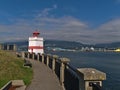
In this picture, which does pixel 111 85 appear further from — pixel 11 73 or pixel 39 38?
pixel 11 73

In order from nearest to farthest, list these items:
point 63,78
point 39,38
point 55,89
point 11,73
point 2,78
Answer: point 55,89 < point 63,78 < point 2,78 < point 11,73 < point 39,38

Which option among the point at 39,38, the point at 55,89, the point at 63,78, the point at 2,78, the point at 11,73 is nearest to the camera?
the point at 55,89

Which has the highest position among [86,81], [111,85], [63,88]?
[86,81]

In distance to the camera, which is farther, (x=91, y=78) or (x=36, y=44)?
(x=36, y=44)

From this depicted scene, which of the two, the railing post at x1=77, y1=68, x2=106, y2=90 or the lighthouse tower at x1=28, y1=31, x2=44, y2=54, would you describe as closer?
the railing post at x1=77, y1=68, x2=106, y2=90

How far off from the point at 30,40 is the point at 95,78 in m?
32.6

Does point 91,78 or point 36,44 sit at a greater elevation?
point 36,44

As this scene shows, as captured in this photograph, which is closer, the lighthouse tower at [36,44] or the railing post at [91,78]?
the railing post at [91,78]

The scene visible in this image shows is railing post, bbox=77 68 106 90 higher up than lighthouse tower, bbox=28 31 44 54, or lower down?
lower down

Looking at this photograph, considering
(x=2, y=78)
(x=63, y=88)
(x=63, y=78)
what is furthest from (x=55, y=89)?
(x=2, y=78)

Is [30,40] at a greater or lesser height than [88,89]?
greater

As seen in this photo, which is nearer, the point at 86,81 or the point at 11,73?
the point at 86,81

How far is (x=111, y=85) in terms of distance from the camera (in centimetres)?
3497

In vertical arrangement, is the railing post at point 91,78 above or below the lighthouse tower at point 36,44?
below
